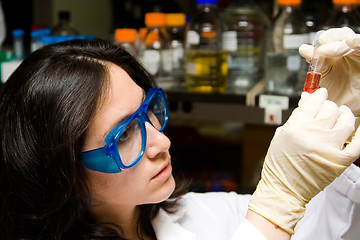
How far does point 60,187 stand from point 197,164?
155 centimetres

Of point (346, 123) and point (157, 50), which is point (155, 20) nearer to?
point (157, 50)

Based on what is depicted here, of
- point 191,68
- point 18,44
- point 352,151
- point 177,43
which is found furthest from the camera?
point 18,44

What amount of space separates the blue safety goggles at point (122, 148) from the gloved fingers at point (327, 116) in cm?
46

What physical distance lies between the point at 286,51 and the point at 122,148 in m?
0.96

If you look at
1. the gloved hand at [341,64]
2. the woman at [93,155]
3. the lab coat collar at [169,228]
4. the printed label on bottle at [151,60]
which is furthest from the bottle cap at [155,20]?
the gloved hand at [341,64]

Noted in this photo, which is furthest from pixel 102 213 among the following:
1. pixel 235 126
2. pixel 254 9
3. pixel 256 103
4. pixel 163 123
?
pixel 235 126

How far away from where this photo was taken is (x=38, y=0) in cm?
313

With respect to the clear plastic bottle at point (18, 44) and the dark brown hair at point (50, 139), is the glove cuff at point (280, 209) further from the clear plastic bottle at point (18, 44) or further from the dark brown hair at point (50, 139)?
the clear plastic bottle at point (18, 44)

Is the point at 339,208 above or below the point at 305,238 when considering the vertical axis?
above

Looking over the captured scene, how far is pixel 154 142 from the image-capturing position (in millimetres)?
1222

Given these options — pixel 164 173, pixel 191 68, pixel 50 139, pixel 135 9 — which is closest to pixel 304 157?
pixel 164 173

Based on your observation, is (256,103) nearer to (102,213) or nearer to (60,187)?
(102,213)

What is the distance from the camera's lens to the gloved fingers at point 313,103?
3.27 feet

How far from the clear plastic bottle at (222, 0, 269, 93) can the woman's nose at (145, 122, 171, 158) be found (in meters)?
0.75
